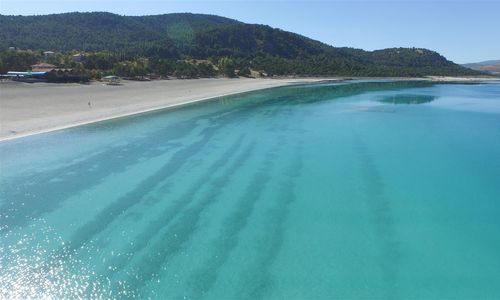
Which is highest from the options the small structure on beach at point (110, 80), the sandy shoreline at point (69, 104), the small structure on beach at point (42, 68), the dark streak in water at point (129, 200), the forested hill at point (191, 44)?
the forested hill at point (191, 44)

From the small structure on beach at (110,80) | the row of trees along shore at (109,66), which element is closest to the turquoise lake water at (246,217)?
the small structure on beach at (110,80)

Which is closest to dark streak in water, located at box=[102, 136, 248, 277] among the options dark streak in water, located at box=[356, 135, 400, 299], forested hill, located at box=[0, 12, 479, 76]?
dark streak in water, located at box=[356, 135, 400, 299]

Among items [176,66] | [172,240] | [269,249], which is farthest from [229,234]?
[176,66]

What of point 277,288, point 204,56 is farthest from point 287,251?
point 204,56

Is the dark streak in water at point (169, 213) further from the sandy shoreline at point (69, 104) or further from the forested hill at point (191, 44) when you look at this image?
the forested hill at point (191, 44)

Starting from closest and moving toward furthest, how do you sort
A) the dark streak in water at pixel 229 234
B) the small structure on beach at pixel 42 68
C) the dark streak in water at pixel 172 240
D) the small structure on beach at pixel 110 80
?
1. the dark streak in water at pixel 229 234
2. the dark streak in water at pixel 172 240
3. the small structure on beach at pixel 110 80
4. the small structure on beach at pixel 42 68

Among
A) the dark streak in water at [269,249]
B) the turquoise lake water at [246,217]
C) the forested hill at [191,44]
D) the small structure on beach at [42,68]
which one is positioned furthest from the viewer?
the forested hill at [191,44]
